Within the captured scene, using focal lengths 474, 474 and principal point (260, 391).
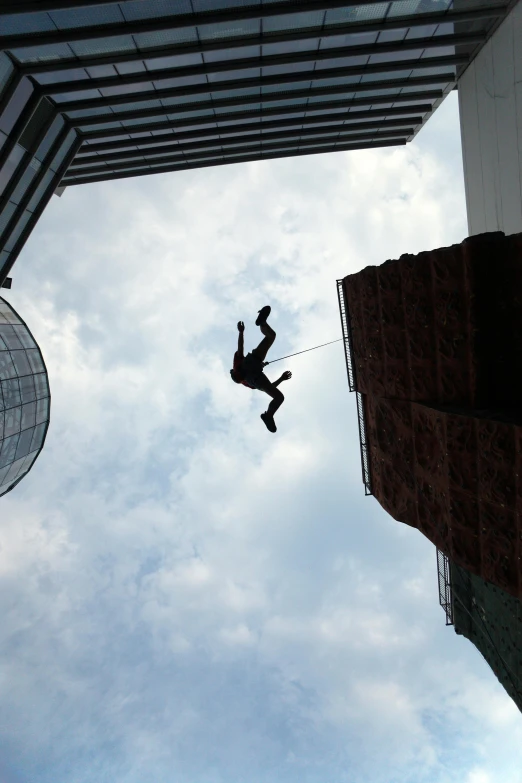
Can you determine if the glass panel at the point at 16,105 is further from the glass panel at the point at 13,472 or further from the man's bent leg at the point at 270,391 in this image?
the glass panel at the point at 13,472

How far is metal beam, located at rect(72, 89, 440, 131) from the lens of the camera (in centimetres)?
2344

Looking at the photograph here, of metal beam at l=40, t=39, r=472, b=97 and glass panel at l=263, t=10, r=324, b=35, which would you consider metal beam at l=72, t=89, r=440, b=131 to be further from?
glass panel at l=263, t=10, r=324, b=35

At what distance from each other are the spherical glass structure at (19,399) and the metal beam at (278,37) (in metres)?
13.5

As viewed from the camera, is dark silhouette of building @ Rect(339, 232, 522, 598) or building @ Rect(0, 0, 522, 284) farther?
building @ Rect(0, 0, 522, 284)

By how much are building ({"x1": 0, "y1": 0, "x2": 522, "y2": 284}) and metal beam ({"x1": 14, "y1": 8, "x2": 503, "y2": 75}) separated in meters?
0.04

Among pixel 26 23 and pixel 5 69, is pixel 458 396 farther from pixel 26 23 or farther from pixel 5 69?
pixel 5 69

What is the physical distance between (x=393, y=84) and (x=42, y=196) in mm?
18938

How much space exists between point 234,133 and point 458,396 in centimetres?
2337

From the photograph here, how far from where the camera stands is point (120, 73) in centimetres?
2017

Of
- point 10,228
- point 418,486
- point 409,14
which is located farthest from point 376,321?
point 10,228

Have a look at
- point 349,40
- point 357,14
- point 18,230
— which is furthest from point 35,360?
point 357,14

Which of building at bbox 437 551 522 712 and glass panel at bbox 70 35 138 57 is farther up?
glass panel at bbox 70 35 138 57

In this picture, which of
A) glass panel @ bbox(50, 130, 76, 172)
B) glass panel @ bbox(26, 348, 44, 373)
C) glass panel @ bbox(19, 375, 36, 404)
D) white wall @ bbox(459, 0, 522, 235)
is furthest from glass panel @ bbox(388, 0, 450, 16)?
glass panel @ bbox(19, 375, 36, 404)

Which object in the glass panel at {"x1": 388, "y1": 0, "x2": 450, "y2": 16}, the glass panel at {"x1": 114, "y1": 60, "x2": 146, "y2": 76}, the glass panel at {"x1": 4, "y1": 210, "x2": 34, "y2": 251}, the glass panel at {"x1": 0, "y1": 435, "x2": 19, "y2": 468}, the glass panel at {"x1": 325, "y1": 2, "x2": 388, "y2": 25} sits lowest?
the glass panel at {"x1": 0, "y1": 435, "x2": 19, "y2": 468}
